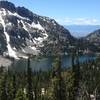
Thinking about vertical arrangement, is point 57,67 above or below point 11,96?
above

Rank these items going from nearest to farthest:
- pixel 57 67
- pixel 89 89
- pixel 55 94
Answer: pixel 57 67, pixel 55 94, pixel 89 89

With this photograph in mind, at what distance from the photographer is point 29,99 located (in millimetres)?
131375

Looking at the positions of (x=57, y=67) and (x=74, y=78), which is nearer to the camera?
(x=57, y=67)

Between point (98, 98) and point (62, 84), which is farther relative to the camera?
point (98, 98)

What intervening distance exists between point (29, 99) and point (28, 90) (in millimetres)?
3714

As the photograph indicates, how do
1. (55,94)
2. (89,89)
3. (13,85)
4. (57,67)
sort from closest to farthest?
(57,67) → (55,94) → (13,85) → (89,89)

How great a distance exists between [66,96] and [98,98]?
49.0m

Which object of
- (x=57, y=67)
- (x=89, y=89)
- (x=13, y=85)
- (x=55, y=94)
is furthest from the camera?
(x=89, y=89)

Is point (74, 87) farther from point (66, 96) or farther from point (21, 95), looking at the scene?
point (21, 95)

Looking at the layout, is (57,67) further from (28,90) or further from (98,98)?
(98,98)

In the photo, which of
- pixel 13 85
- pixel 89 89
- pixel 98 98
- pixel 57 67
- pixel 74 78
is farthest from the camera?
pixel 89 89

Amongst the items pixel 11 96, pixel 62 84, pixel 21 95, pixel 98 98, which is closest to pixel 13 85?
pixel 11 96

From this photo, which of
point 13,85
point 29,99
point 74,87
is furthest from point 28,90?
point 74,87

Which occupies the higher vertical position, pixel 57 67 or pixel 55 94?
pixel 57 67
